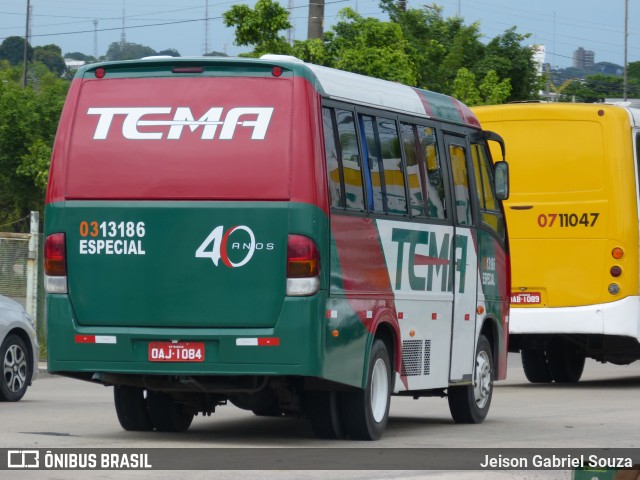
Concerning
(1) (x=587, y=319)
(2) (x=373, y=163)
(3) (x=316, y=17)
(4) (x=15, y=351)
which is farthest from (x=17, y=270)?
(2) (x=373, y=163)

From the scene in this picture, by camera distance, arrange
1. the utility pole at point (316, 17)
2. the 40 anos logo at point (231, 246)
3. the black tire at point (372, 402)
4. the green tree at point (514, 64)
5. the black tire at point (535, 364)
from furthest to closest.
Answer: the green tree at point (514, 64) < the utility pole at point (316, 17) < the black tire at point (535, 364) < the black tire at point (372, 402) < the 40 anos logo at point (231, 246)

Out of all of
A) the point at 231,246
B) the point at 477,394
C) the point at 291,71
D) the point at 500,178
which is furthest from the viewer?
the point at 500,178

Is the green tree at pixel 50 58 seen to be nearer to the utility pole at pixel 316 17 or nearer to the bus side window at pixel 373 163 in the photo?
the utility pole at pixel 316 17

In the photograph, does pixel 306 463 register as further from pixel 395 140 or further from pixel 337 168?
pixel 395 140

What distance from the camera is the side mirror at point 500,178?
1588 centimetres

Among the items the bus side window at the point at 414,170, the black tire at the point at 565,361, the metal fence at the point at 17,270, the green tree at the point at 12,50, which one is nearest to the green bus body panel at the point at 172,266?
the bus side window at the point at 414,170

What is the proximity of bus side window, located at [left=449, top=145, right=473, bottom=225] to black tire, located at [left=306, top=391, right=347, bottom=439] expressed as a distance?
2.79 m

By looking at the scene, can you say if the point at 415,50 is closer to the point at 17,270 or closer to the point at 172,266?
the point at 17,270

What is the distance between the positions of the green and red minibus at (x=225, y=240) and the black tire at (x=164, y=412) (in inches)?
1.8

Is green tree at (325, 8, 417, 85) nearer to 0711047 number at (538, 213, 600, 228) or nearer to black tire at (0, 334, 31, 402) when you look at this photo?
0711047 number at (538, 213, 600, 228)

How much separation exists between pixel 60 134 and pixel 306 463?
335 cm

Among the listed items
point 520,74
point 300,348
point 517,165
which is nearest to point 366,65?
point 517,165

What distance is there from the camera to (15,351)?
1652 cm

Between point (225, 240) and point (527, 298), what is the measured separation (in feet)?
30.4
